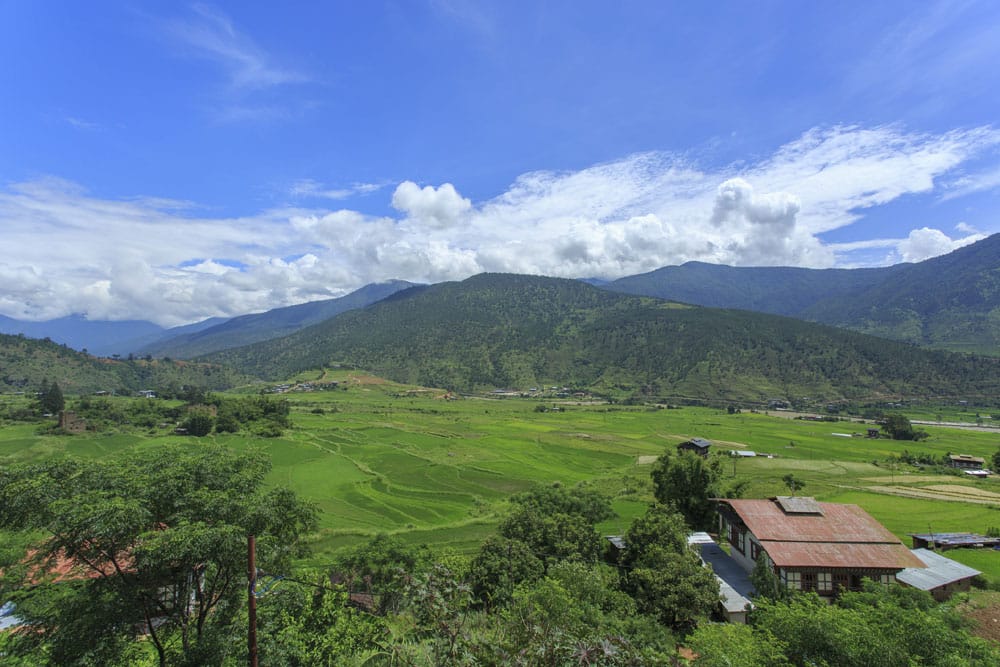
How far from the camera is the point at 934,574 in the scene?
27.9 metres

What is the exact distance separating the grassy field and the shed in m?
2.93

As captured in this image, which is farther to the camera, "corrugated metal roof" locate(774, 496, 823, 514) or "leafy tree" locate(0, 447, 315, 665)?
"corrugated metal roof" locate(774, 496, 823, 514)

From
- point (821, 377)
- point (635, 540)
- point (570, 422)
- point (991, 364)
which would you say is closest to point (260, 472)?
point (635, 540)

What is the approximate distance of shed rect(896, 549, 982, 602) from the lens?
26.7 metres

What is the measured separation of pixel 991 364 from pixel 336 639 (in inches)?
8832

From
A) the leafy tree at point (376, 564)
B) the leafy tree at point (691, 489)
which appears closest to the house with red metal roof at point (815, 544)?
the leafy tree at point (691, 489)

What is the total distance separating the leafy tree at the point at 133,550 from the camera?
1275 centimetres

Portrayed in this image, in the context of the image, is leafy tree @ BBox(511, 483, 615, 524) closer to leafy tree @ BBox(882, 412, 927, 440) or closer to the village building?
the village building

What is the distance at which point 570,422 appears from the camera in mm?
109562

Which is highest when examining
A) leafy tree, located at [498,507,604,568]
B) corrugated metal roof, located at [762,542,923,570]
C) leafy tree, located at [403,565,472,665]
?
leafy tree, located at [403,565,472,665]

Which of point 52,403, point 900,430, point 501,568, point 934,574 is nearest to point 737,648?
point 501,568

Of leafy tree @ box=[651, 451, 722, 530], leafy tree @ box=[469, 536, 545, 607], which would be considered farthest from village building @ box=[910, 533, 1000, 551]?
leafy tree @ box=[469, 536, 545, 607]

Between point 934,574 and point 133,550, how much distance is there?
39.7 metres

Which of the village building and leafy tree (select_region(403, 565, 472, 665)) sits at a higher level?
leafy tree (select_region(403, 565, 472, 665))
